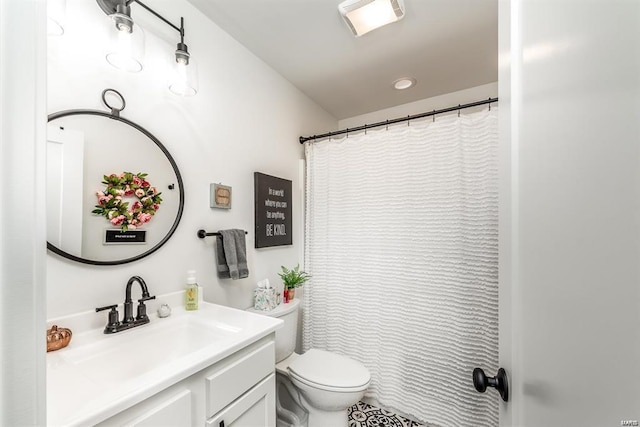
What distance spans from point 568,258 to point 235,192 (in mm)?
1596

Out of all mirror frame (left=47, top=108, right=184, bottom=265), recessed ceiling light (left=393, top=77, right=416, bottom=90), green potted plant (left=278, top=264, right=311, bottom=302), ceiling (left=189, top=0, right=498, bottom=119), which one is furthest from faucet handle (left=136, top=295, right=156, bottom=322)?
recessed ceiling light (left=393, top=77, right=416, bottom=90)

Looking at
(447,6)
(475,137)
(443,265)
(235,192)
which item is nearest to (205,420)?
(235,192)

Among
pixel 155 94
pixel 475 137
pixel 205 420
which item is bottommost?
pixel 205 420

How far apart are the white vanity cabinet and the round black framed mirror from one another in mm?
630

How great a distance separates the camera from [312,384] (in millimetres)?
1433

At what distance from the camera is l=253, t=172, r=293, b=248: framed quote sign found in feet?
6.04

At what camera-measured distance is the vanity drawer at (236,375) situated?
89cm

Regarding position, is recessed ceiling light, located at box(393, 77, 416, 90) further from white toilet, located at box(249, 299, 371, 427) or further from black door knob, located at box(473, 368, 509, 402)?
black door knob, located at box(473, 368, 509, 402)

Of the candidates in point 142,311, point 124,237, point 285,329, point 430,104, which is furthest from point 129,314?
point 430,104

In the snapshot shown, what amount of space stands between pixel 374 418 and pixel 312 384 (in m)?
0.71

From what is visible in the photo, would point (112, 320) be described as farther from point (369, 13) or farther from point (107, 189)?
point (369, 13)

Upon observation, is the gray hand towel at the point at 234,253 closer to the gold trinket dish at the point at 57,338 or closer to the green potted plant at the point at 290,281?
the green potted plant at the point at 290,281

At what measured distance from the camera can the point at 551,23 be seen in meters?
0.43

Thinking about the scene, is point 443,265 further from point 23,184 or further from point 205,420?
point 23,184
